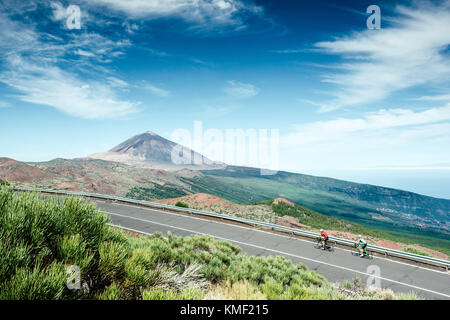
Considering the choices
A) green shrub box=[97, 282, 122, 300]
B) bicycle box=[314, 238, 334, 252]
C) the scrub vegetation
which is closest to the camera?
the scrub vegetation

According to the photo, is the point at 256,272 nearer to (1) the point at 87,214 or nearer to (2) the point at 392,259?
(1) the point at 87,214

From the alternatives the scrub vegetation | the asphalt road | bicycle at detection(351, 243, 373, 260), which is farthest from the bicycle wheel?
the scrub vegetation

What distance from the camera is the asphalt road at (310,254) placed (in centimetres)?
984

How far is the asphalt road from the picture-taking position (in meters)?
9.84

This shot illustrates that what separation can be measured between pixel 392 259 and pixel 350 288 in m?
6.30

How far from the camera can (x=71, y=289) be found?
3367 millimetres

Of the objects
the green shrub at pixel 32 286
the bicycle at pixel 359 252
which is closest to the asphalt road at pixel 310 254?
the bicycle at pixel 359 252

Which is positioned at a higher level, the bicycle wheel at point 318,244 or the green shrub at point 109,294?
the green shrub at point 109,294

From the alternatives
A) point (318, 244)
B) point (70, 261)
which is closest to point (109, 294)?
point (70, 261)

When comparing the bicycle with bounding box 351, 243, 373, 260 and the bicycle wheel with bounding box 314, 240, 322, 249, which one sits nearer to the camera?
the bicycle with bounding box 351, 243, 373, 260

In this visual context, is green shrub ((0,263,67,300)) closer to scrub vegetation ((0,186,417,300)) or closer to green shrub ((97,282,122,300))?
scrub vegetation ((0,186,417,300))

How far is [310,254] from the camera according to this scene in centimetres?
1269

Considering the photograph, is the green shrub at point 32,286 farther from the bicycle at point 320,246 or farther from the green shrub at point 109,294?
the bicycle at point 320,246
